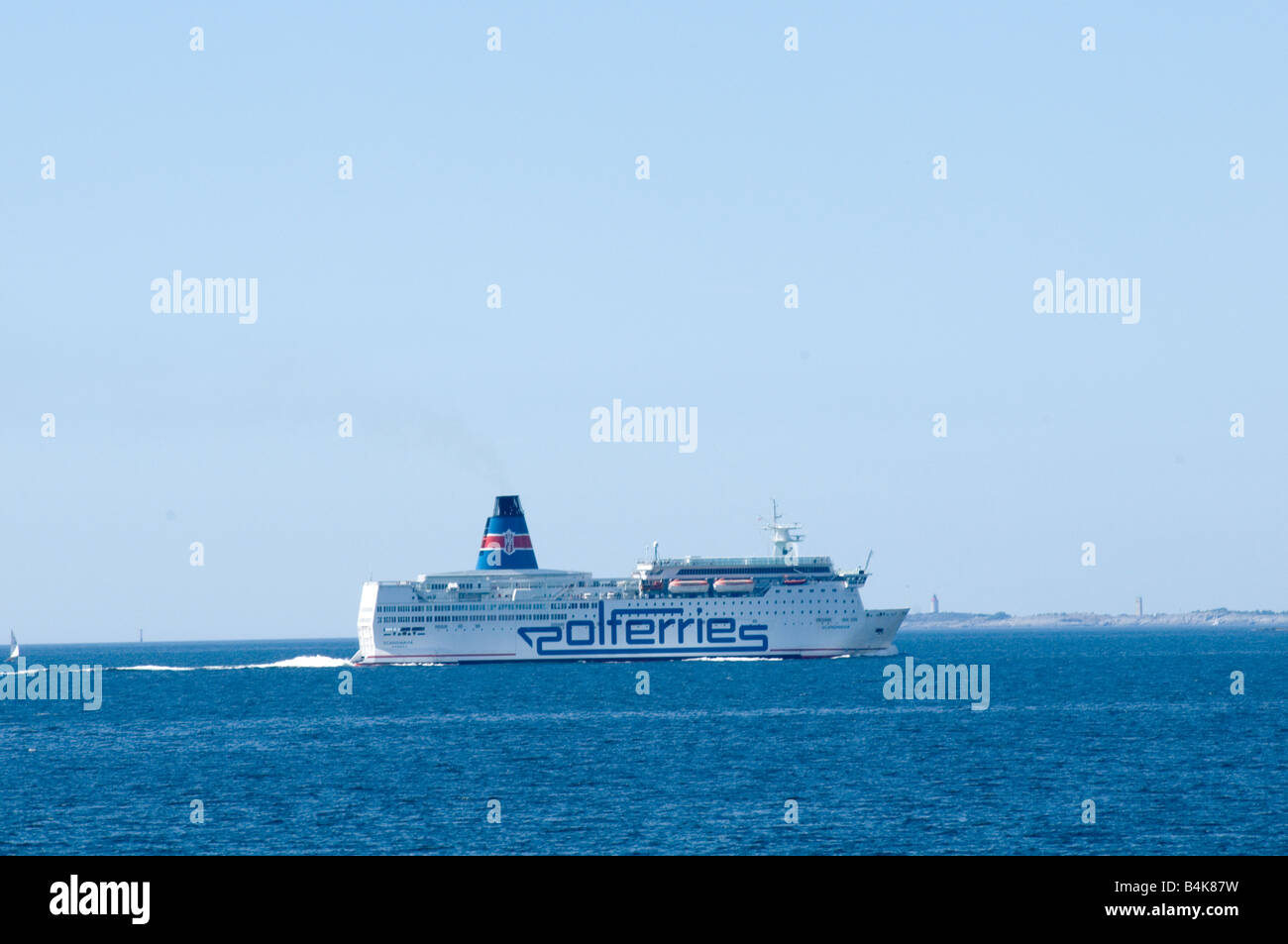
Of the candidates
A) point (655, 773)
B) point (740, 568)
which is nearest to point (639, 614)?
point (740, 568)

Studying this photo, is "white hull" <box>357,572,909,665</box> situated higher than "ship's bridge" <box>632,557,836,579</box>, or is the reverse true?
"ship's bridge" <box>632,557,836,579</box>

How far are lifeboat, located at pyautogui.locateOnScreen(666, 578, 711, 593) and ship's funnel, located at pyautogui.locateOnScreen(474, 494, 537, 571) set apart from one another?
1141cm

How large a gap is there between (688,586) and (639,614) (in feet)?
→ 14.0

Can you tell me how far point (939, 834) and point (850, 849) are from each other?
3.21 m

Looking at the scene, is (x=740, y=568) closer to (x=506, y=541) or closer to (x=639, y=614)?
(x=639, y=614)

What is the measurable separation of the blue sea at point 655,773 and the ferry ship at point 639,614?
2046 cm

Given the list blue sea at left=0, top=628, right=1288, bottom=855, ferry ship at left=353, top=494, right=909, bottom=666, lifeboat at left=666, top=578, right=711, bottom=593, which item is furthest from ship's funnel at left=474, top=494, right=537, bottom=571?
blue sea at left=0, top=628, right=1288, bottom=855

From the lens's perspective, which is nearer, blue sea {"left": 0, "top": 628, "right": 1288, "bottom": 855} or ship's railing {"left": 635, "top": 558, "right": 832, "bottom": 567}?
blue sea {"left": 0, "top": 628, "right": 1288, "bottom": 855}

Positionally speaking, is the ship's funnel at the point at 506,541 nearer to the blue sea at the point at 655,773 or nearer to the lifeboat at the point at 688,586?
the lifeboat at the point at 688,586

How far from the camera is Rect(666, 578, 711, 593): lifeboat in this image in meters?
117

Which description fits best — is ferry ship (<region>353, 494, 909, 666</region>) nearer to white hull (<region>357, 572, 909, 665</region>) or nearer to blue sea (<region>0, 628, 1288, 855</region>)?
white hull (<region>357, 572, 909, 665</region>)

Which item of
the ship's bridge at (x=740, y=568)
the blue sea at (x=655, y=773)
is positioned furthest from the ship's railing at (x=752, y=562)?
the blue sea at (x=655, y=773)
